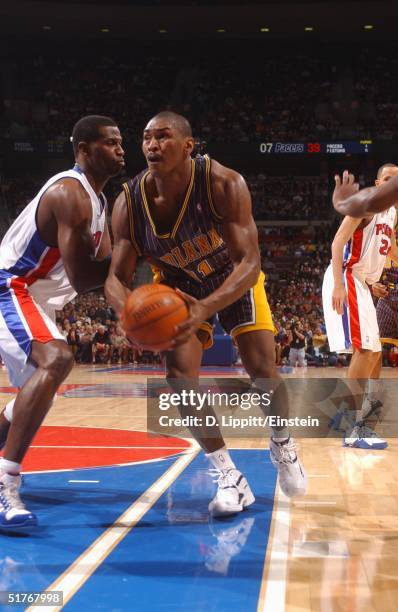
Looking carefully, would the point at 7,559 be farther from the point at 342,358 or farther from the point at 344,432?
the point at 342,358

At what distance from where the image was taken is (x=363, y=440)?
5.68m

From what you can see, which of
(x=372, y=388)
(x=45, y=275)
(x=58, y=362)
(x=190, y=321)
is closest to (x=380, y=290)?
(x=372, y=388)

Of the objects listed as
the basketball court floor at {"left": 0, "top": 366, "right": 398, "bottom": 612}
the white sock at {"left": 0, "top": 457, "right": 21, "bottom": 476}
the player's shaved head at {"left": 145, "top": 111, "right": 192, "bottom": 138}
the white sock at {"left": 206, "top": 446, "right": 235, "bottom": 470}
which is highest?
the player's shaved head at {"left": 145, "top": 111, "right": 192, "bottom": 138}

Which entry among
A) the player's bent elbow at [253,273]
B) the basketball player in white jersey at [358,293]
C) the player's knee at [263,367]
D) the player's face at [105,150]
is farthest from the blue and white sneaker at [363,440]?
the player's face at [105,150]

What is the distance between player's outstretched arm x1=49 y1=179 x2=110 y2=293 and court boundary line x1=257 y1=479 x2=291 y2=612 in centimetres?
151

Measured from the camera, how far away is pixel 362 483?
4273 mm

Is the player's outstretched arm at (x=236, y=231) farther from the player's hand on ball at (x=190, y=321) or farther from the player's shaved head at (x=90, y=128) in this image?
the player's shaved head at (x=90, y=128)

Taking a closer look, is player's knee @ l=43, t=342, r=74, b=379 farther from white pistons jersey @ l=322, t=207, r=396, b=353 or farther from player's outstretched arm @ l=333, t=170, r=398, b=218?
white pistons jersey @ l=322, t=207, r=396, b=353

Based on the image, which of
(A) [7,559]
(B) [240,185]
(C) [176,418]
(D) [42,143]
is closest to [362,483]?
(B) [240,185]

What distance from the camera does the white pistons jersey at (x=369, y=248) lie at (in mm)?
5961

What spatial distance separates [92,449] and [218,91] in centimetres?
2504

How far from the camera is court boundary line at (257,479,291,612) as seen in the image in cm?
229

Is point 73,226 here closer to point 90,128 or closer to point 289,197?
point 90,128

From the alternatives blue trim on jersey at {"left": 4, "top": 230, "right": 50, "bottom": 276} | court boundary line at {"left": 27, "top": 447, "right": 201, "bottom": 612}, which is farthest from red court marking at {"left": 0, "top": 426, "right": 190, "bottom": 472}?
blue trim on jersey at {"left": 4, "top": 230, "right": 50, "bottom": 276}
